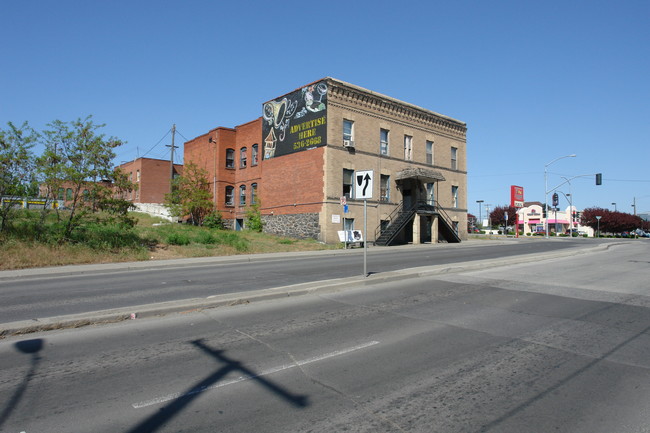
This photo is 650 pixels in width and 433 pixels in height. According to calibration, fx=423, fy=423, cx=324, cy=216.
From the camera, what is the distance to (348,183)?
31.1 meters

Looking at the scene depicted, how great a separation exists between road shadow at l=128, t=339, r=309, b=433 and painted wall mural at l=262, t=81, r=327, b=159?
2534 cm

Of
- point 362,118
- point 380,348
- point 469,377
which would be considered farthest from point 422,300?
point 362,118

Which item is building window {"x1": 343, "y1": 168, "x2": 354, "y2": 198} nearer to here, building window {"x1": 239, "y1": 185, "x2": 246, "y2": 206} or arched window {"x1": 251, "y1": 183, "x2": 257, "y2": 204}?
arched window {"x1": 251, "y1": 183, "x2": 257, "y2": 204}

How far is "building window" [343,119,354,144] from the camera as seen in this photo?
30763mm

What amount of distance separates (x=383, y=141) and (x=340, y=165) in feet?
17.1

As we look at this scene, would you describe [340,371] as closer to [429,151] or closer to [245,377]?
[245,377]

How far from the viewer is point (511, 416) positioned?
12.4 ft

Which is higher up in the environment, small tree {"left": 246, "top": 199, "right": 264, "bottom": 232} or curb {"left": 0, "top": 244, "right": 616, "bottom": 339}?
small tree {"left": 246, "top": 199, "right": 264, "bottom": 232}

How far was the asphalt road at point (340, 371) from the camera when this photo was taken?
3680 millimetres

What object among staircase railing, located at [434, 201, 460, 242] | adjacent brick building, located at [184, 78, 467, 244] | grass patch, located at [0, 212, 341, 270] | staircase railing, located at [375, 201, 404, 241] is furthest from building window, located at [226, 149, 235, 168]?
staircase railing, located at [434, 201, 460, 242]

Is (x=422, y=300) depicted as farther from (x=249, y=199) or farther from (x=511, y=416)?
(x=249, y=199)

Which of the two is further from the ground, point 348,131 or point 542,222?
point 348,131

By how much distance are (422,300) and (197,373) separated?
5490mm

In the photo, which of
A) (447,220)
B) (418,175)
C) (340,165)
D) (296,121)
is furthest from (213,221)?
(447,220)
